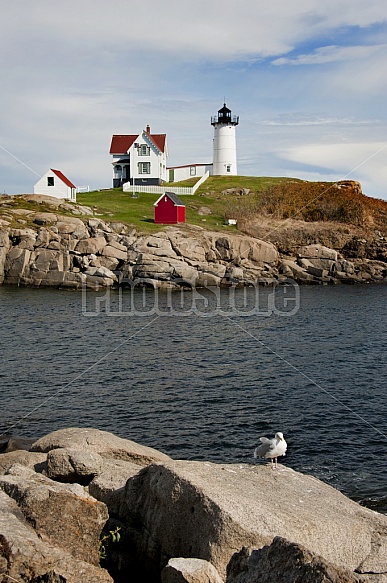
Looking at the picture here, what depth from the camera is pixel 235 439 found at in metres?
24.5

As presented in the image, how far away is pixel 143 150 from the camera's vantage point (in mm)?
110375

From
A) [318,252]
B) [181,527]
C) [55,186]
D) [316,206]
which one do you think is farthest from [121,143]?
[181,527]

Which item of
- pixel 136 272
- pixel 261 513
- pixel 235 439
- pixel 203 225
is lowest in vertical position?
pixel 235 439

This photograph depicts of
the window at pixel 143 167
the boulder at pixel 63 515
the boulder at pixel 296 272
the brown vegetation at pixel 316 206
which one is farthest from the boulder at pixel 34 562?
the window at pixel 143 167

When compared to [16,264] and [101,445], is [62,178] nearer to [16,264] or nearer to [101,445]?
[16,264]

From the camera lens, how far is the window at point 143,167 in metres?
111

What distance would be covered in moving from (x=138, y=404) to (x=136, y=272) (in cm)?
4380

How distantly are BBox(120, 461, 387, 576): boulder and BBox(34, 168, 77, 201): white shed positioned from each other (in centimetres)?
8593

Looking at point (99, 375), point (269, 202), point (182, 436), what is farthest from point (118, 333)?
point (269, 202)

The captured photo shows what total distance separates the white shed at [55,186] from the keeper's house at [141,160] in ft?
57.4

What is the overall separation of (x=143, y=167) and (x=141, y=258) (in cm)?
4308

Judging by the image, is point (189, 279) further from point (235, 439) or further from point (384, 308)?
point (235, 439)

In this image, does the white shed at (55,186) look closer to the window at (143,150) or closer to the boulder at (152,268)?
the window at (143,150)

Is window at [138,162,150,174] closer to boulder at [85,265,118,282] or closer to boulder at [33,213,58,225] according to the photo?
boulder at [33,213,58,225]
